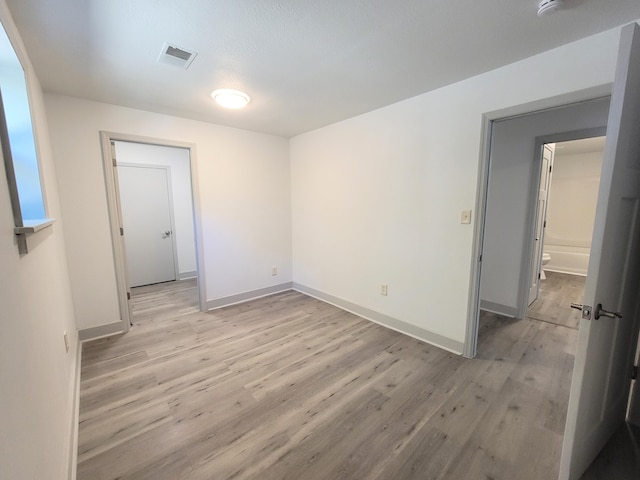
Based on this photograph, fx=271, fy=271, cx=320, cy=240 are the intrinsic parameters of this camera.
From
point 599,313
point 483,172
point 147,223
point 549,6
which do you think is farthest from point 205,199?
point 599,313

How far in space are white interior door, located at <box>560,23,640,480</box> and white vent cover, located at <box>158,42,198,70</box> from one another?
2194mm

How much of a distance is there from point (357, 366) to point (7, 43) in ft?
9.46

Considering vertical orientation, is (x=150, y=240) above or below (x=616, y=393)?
above

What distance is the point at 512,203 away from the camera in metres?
3.22

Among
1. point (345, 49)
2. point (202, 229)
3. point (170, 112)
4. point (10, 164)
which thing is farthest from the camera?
point (202, 229)

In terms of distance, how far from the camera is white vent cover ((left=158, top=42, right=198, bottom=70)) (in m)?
1.73

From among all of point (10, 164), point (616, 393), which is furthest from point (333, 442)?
point (10, 164)

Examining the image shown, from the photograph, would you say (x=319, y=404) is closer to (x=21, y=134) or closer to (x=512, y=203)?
(x=21, y=134)

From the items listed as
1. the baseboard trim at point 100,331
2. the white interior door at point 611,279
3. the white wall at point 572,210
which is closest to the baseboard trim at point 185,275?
the baseboard trim at point 100,331

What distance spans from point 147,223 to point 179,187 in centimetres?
80

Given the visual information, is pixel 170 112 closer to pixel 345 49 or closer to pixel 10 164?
pixel 345 49

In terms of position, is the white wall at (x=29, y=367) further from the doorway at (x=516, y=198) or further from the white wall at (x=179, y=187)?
the doorway at (x=516, y=198)

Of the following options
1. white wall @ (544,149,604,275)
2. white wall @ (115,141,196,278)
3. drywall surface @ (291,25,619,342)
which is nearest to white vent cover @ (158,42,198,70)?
drywall surface @ (291,25,619,342)

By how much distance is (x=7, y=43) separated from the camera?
1.30 metres
